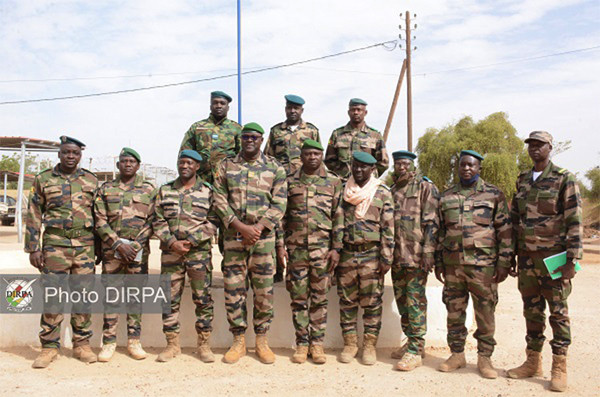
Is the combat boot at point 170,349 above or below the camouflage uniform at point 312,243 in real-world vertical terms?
below

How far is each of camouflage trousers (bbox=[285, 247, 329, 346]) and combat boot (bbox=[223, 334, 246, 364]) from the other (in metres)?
0.60

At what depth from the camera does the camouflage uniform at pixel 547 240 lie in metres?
4.49

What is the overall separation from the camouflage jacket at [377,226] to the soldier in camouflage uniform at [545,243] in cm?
123

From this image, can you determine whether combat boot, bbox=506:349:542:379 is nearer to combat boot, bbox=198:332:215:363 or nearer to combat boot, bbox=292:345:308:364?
combat boot, bbox=292:345:308:364

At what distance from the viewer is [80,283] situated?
16.6ft

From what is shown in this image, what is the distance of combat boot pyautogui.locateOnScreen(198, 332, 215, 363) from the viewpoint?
17.0 feet

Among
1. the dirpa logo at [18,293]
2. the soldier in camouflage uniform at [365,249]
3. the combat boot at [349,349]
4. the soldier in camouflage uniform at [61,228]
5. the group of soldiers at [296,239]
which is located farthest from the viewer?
the dirpa logo at [18,293]

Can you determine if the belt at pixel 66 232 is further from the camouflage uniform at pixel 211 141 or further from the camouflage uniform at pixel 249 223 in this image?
the camouflage uniform at pixel 211 141

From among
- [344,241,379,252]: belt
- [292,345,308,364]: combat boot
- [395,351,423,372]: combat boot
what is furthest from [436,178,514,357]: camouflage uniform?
[292,345,308,364]: combat boot

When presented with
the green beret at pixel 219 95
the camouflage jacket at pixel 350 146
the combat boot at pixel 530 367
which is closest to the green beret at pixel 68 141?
the green beret at pixel 219 95

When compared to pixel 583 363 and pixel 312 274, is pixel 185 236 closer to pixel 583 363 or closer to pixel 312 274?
pixel 312 274

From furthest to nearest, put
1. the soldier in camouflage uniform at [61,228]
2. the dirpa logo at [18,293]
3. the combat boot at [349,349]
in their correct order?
the dirpa logo at [18,293], the combat boot at [349,349], the soldier in camouflage uniform at [61,228]

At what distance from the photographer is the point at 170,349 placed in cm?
521

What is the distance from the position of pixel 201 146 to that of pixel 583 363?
4.96 meters
